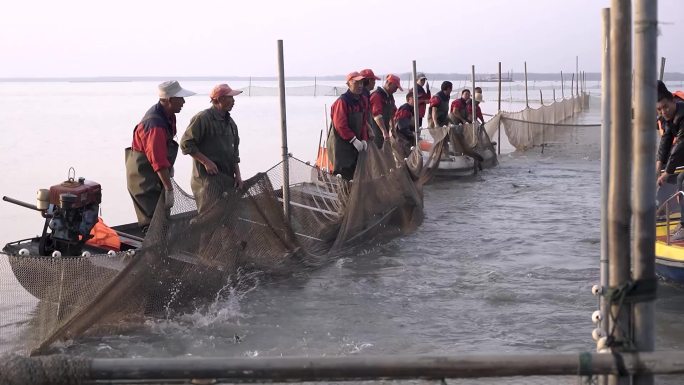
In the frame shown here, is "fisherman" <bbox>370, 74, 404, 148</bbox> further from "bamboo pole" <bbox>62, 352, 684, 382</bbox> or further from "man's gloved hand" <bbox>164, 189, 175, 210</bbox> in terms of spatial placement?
"bamboo pole" <bbox>62, 352, 684, 382</bbox>

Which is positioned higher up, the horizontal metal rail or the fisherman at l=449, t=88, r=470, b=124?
the fisherman at l=449, t=88, r=470, b=124

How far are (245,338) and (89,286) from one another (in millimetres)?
1448

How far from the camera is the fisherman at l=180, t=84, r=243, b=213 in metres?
8.34

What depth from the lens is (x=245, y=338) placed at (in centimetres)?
709

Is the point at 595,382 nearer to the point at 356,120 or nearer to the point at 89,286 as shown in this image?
the point at 89,286

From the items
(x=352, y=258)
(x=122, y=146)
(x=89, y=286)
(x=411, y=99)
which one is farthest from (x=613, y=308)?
(x=122, y=146)

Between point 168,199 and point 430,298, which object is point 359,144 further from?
point 168,199

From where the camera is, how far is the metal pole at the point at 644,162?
3.24m

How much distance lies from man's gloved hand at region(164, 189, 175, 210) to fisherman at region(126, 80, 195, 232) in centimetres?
13

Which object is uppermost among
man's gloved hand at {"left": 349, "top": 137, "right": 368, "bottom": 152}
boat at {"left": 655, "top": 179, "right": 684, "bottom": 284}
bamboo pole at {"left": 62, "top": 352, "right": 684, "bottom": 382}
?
man's gloved hand at {"left": 349, "top": 137, "right": 368, "bottom": 152}

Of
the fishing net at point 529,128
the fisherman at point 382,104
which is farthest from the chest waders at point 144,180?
the fishing net at point 529,128

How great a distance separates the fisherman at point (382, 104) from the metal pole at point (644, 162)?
1058 centimetres

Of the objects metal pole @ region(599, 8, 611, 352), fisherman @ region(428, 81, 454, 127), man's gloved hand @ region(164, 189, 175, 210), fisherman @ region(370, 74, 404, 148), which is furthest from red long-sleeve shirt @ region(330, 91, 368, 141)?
metal pole @ region(599, 8, 611, 352)

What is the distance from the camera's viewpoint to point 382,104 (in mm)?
14609
